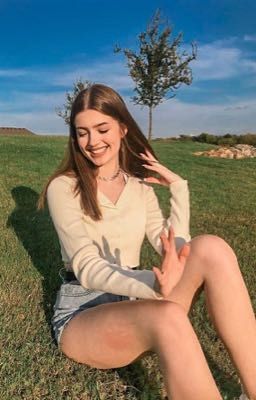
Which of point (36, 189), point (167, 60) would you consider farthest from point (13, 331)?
point (167, 60)

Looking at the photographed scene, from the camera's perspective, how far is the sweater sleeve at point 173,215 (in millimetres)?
3365

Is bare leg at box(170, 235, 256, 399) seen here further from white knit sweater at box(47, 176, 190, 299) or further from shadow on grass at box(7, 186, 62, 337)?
shadow on grass at box(7, 186, 62, 337)

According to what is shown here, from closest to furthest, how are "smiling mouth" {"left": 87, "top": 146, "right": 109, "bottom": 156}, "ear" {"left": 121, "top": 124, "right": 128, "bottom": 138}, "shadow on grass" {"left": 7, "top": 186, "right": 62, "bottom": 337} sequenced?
"smiling mouth" {"left": 87, "top": 146, "right": 109, "bottom": 156}
"ear" {"left": 121, "top": 124, "right": 128, "bottom": 138}
"shadow on grass" {"left": 7, "top": 186, "right": 62, "bottom": 337}

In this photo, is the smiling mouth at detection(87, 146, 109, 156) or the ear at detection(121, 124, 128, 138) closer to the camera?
the smiling mouth at detection(87, 146, 109, 156)

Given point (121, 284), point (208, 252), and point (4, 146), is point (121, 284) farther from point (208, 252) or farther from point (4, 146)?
point (4, 146)

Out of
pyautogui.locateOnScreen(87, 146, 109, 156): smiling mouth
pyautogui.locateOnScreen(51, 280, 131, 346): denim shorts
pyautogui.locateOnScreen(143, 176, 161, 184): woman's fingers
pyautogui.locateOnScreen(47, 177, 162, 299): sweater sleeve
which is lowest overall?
pyautogui.locateOnScreen(51, 280, 131, 346): denim shorts

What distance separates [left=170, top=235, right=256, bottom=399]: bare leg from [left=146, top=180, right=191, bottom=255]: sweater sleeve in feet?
1.57

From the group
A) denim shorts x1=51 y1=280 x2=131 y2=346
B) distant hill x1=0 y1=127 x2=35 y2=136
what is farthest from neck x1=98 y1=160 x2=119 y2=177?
distant hill x1=0 y1=127 x2=35 y2=136

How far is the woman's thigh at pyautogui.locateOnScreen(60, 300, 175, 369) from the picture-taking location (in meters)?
2.44

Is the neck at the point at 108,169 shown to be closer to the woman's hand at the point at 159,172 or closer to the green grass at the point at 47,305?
the woman's hand at the point at 159,172

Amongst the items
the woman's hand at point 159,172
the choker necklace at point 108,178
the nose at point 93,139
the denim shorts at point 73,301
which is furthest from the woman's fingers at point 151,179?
the denim shorts at point 73,301

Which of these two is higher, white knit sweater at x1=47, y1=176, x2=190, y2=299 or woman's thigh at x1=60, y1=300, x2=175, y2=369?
white knit sweater at x1=47, y1=176, x2=190, y2=299

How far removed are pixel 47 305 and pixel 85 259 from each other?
4.75ft

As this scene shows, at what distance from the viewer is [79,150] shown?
10.6ft
